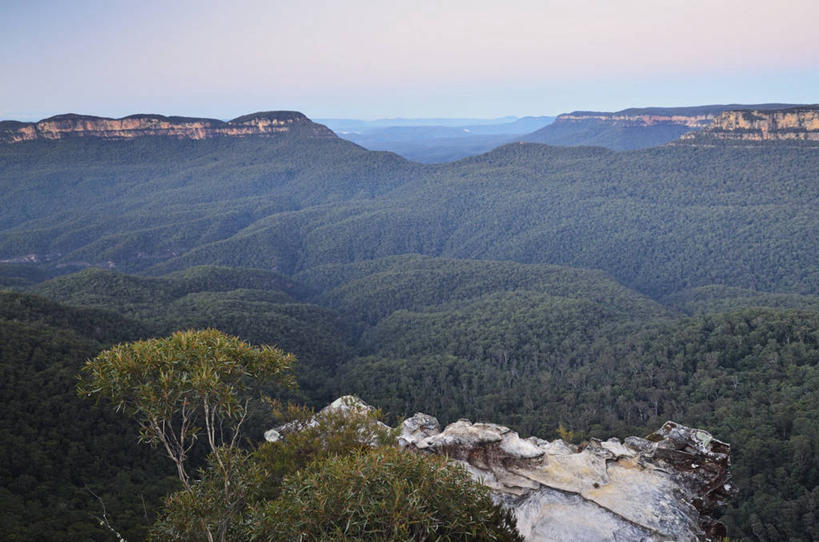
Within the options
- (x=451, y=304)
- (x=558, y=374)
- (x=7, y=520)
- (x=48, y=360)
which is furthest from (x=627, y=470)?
(x=451, y=304)

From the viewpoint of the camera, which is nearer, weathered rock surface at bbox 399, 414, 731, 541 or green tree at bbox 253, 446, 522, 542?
green tree at bbox 253, 446, 522, 542

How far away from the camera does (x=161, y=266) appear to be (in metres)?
164

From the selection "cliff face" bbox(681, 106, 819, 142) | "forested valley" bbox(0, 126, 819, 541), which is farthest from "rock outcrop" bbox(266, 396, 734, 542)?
"cliff face" bbox(681, 106, 819, 142)

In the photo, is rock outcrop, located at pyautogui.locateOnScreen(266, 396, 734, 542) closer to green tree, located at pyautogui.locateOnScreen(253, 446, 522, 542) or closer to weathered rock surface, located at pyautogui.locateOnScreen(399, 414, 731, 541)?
weathered rock surface, located at pyautogui.locateOnScreen(399, 414, 731, 541)

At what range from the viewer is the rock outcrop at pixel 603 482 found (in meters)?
19.7

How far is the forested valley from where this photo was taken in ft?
128

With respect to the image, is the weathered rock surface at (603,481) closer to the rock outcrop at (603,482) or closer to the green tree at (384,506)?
the rock outcrop at (603,482)

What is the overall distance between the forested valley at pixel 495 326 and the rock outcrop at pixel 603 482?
1082cm

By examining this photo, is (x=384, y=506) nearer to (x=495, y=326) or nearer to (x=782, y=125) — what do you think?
(x=495, y=326)

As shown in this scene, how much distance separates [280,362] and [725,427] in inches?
2038

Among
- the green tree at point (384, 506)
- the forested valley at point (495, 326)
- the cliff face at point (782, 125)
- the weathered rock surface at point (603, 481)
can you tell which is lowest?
the forested valley at point (495, 326)

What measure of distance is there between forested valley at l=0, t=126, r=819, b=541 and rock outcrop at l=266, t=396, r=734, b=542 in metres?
10.8

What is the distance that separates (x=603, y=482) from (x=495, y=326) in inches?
2860

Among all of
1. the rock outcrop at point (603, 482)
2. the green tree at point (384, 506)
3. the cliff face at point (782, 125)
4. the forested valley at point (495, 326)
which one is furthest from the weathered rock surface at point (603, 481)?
the cliff face at point (782, 125)
